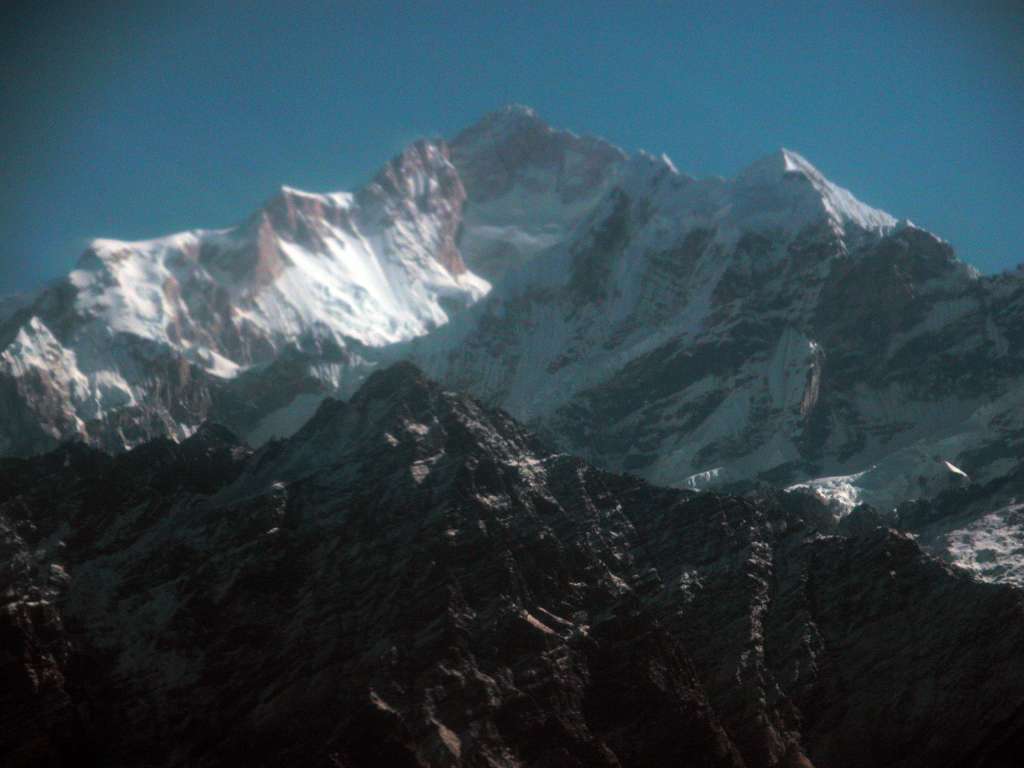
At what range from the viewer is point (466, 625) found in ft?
457

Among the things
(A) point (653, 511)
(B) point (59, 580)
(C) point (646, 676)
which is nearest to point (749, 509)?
(A) point (653, 511)

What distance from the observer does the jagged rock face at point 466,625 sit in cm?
13038

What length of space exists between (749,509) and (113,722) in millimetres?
67357

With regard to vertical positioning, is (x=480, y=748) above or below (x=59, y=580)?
below

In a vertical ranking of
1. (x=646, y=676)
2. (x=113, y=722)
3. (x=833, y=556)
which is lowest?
(x=113, y=722)

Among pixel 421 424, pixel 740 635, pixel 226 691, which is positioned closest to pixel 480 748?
pixel 226 691

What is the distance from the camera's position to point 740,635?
14838cm

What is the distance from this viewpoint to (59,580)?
15000 cm

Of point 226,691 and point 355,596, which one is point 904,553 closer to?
point 355,596

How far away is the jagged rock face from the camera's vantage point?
130 m

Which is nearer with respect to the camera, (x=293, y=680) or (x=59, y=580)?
(x=293, y=680)

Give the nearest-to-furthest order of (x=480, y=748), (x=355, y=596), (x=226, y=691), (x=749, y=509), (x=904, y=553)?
(x=480, y=748), (x=226, y=691), (x=355, y=596), (x=904, y=553), (x=749, y=509)

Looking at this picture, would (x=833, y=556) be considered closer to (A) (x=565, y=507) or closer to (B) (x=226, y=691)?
(A) (x=565, y=507)

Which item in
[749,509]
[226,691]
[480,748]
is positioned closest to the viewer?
[480,748]
